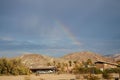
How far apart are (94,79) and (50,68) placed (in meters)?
86.5

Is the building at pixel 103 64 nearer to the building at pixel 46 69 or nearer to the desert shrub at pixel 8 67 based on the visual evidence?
the desert shrub at pixel 8 67

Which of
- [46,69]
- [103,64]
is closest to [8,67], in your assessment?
[103,64]

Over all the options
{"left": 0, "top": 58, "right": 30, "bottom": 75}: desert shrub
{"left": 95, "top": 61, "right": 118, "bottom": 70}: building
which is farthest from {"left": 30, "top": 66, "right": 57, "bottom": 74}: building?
{"left": 95, "top": 61, "right": 118, "bottom": 70}: building

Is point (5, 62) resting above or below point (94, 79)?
above

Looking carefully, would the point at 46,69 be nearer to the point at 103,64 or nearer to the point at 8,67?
the point at 8,67

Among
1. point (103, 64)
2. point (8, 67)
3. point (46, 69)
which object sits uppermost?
point (46, 69)

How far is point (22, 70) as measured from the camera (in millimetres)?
106688

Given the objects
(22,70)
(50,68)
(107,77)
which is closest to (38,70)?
(50,68)

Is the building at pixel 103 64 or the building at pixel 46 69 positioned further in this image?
the building at pixel 46 69

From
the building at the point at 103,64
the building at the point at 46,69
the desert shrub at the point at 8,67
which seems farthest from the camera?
the building at the point at 46,69

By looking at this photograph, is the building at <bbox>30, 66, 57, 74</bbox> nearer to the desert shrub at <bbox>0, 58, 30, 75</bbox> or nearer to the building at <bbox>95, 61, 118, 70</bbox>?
the desert shrub at <bbox>0, 58, 30, 75</bbox>

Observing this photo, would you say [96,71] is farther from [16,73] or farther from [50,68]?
[50,68]

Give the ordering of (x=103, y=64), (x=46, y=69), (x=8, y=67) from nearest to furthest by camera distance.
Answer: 1. (x=103, y=64)
2. (x=8, y=67)
3. (x=46, y=69)

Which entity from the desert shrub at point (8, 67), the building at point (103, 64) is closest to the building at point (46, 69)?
the desert shrub at point (8, 67)
